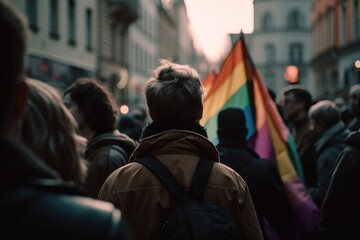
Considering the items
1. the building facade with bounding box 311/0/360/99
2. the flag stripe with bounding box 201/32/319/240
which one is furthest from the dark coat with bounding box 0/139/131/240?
the building facade with bounding box 311/0/360/99

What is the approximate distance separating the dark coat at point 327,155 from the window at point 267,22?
6307cm

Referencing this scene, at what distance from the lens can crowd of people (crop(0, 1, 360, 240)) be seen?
1443 millimetres

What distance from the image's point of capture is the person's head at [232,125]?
15.1 feet

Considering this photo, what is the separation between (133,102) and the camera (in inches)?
1485

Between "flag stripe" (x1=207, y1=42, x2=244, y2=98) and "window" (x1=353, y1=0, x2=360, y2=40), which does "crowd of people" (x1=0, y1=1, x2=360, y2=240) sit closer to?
"flag stripe" (x1=207, y1=42, x2=244, y2=98)

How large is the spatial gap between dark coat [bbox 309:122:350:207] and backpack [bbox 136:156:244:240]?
10.0 feet

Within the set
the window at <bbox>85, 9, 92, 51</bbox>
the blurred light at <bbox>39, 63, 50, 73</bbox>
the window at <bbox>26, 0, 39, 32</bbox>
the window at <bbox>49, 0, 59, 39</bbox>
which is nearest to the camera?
the window at <bbox>26, 0, 39, 32</bbox>

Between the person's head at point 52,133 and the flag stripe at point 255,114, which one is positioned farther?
the flag stripe at point 255,114

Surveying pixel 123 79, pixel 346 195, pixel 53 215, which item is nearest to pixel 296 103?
pixel 346 195

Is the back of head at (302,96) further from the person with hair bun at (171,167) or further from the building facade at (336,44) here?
the building facade at (336,44)

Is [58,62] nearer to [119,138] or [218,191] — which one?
[119,138]

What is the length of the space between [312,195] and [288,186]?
45 cm

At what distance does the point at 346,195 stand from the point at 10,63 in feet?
10.2

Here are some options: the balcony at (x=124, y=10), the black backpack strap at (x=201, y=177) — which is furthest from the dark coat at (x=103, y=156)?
the balcony at (x=124, y=10)
